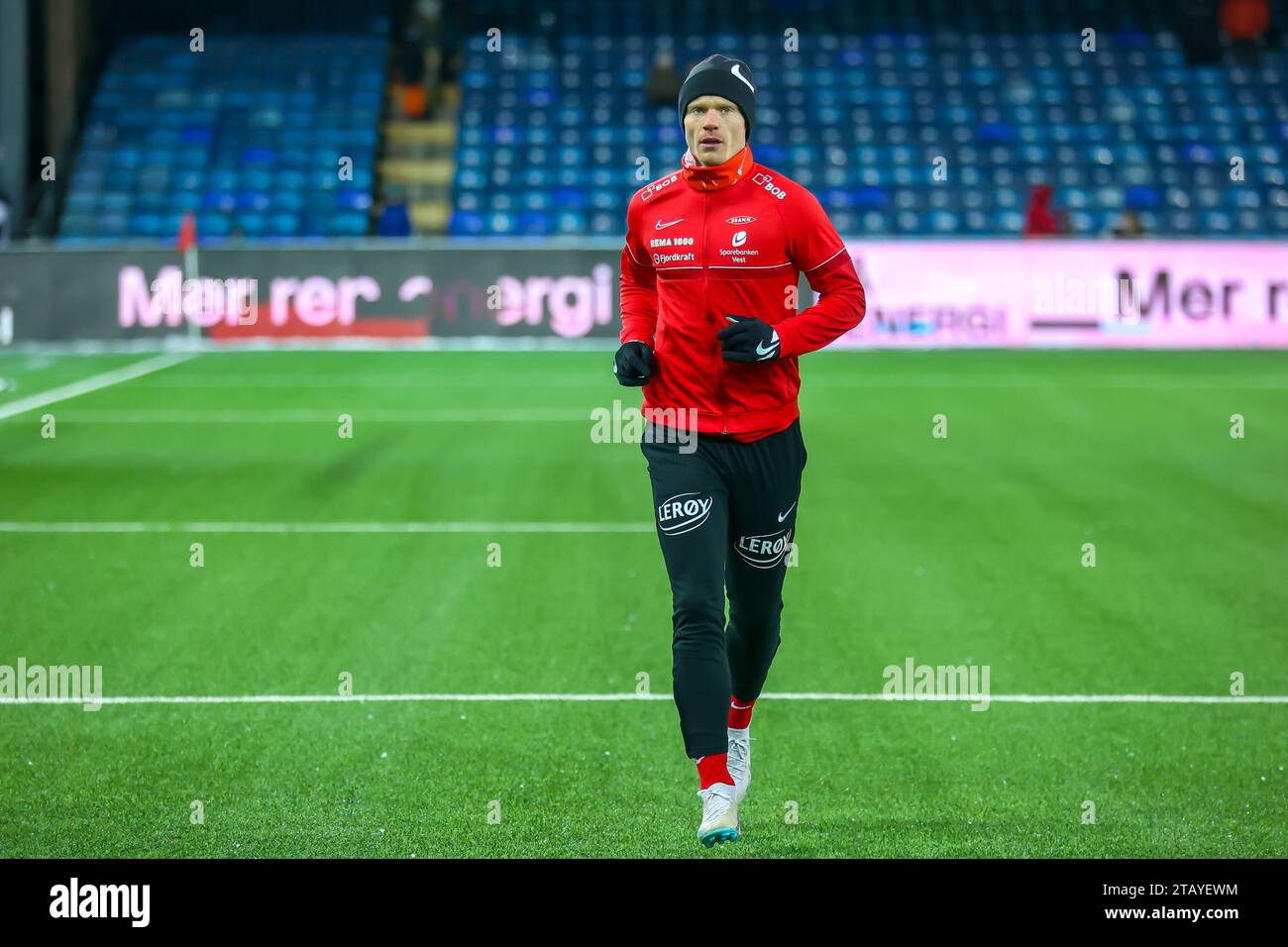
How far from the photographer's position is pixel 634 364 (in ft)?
16.3

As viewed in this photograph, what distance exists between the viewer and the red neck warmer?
4934 millimetres

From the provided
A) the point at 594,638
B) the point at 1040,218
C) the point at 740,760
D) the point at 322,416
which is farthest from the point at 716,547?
the point at 1040,218

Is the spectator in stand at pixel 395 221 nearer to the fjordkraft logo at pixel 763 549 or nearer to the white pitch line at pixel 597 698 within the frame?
the white pitch line at pixel 597 698

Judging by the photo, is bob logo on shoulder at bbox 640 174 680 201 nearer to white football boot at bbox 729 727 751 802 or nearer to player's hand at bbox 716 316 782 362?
player's hand at bbox 716 316 782 362

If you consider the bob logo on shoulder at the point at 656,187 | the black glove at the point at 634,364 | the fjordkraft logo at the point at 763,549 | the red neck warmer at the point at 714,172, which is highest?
the red neck warmer at the point at 714,172

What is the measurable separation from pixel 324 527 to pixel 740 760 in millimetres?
5759

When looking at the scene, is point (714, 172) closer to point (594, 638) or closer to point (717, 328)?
point (717, 328)

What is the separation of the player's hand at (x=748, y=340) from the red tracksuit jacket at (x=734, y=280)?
0.07 metres

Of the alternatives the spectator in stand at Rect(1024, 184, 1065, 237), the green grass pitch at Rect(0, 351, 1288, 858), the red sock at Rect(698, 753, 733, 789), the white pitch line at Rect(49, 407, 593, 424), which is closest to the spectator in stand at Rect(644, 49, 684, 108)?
the spectator in stand at Rect(1024, 184, 1065, 237)

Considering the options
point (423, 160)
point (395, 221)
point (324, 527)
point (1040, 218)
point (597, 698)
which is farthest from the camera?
point (423, 160)

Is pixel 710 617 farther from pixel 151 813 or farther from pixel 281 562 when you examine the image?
pixel 281 562

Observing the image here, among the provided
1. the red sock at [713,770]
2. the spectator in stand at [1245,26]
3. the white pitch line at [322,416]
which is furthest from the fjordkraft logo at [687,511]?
the spectator in stand at [1245,26]

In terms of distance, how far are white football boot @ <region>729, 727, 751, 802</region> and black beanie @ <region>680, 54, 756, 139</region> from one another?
2.07 m

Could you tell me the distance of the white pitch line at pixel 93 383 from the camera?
16.5 meters
